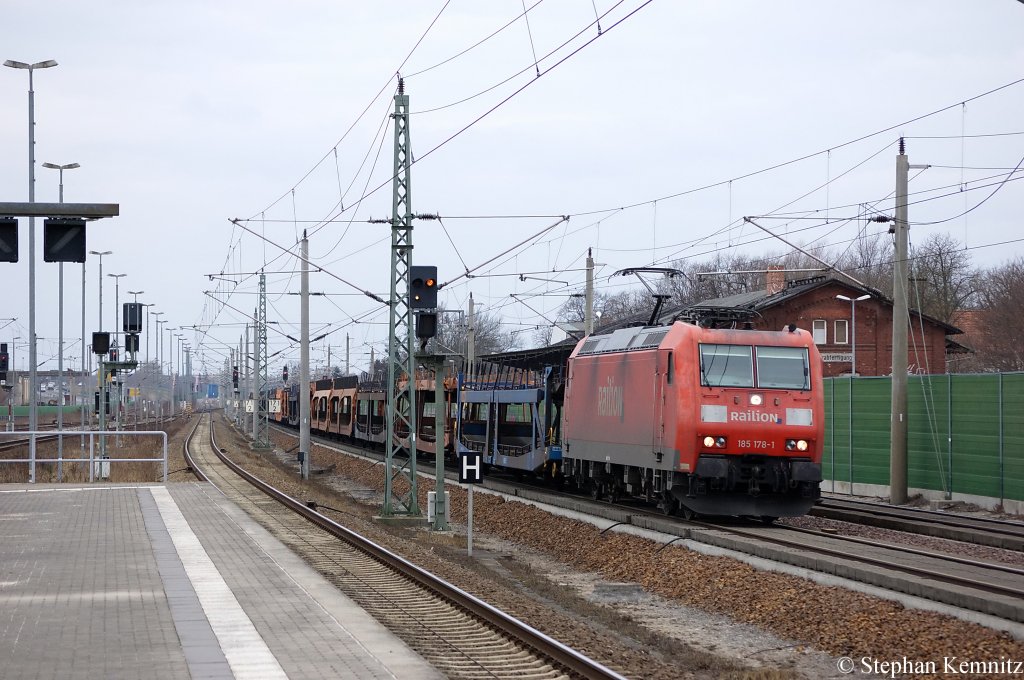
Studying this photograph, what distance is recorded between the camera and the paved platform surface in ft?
30.4

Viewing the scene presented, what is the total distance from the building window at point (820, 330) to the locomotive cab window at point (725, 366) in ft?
134

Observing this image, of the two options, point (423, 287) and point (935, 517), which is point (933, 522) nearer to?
point (935, 517)

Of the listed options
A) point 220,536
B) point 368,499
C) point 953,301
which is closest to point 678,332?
point 220,536

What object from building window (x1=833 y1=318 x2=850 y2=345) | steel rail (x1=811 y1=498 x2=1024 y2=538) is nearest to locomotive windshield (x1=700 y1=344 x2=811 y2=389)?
steel rail (x1=811 y1=498 x2=1024 y2=538)

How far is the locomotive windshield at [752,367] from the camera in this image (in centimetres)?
1956

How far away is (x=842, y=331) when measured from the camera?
59.7 meters

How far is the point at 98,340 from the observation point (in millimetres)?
36938

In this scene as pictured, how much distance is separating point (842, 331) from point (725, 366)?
4225cm

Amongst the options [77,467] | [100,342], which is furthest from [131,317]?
[77,467]

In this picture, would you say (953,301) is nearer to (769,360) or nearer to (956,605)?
(769,360)

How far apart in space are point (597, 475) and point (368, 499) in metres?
12.9

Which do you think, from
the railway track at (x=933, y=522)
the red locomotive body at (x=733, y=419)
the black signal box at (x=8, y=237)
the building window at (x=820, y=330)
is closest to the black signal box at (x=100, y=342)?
the black signal box at (x=8, y=237)

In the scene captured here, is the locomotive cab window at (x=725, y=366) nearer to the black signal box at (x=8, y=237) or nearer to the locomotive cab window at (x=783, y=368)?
the locomotive cab window at (x=783, y=368)

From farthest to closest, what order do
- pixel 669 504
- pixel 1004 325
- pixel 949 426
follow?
pixel 1004 325, pixel 949 426, pixel 669 504
